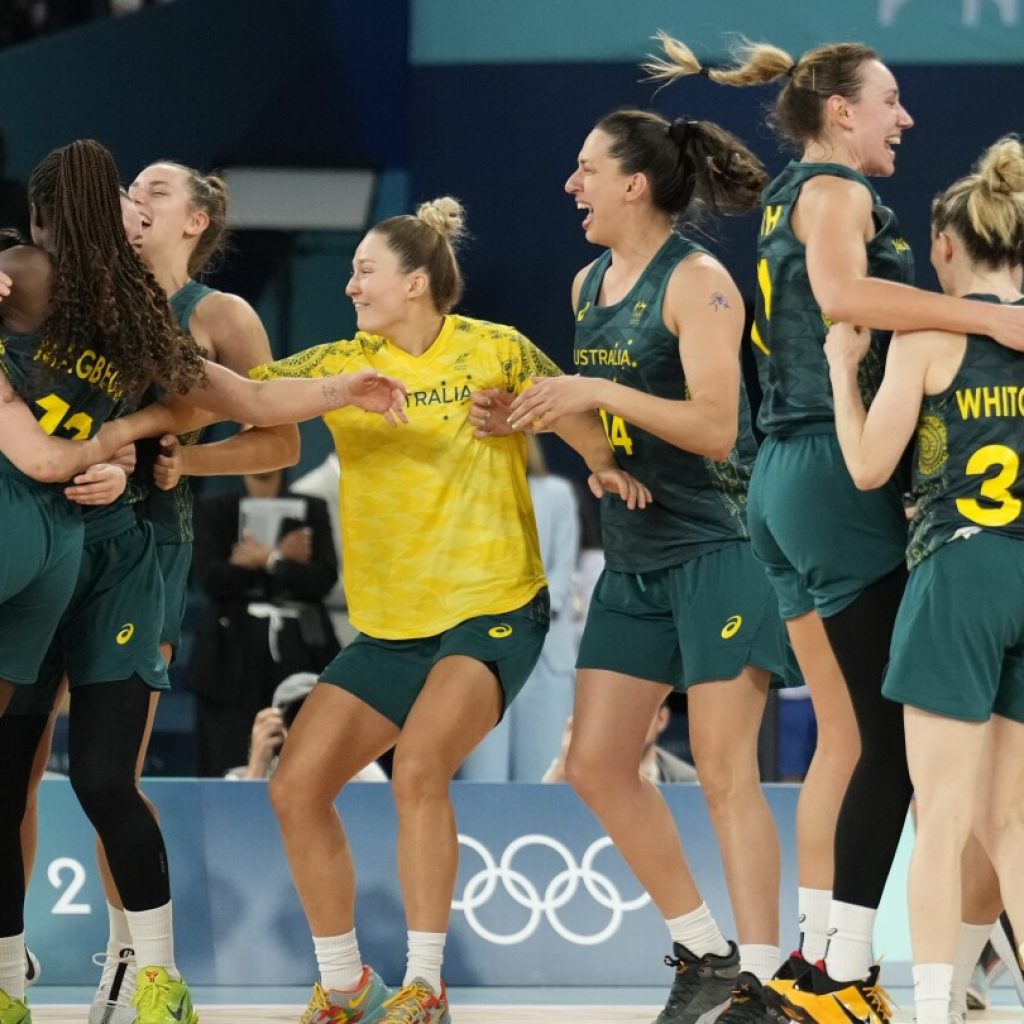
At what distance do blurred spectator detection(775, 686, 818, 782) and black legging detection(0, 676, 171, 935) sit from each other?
10.9ft

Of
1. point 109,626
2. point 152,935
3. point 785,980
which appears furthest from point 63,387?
point 785,980

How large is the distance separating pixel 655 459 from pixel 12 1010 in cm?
180

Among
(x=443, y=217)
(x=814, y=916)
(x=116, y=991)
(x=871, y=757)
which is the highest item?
(x=443, y=217)

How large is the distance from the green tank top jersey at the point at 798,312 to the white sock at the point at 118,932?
1882mm

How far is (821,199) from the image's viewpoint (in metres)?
3.45

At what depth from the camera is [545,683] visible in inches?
256

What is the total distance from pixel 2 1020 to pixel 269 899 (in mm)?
1215

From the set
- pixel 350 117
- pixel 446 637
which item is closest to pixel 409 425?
pixel 446 637

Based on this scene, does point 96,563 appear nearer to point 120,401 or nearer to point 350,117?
point 120,401

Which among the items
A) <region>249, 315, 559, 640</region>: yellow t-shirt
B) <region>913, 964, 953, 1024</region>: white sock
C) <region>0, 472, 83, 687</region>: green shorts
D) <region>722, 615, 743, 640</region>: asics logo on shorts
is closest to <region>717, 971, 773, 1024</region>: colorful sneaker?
<region>913, 964, 953, 1024</region>: white sock

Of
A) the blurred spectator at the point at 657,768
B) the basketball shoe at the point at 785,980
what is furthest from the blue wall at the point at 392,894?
the basketball shoe at the point at 785,980

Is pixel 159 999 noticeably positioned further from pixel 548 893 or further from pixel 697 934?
pixel 548 893

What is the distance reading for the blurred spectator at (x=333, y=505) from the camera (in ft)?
21.9

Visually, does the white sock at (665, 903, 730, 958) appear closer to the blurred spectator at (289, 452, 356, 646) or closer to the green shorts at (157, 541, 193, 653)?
the green shorts at (157, 541, 193, 653)
